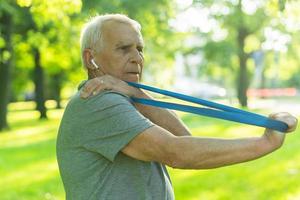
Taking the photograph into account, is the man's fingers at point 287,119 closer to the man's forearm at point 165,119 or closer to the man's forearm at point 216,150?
the man's forearm at point 216,150

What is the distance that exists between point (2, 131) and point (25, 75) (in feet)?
69.4

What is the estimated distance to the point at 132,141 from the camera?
2078 mm

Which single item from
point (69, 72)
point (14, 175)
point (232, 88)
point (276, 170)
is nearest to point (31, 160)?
point (14, 175)

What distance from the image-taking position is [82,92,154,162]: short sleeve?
207 cm

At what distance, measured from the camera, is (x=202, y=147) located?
6.66 feet

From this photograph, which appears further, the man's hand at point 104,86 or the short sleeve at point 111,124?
the man's hand at point 104,86

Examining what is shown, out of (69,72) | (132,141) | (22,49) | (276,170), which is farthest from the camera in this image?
(69,72)

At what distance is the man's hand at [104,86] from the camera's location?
7.25 ft

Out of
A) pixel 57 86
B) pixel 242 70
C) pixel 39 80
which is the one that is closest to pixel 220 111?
pixel 39 80

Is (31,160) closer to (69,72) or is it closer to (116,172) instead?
(116,172)

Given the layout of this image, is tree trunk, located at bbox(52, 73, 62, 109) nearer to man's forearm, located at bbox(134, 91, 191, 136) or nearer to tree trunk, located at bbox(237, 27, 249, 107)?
tree trunk, located at bbox(237, 27, 249, 107)

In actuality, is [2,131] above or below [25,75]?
above

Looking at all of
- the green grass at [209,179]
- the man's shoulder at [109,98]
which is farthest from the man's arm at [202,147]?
the green grass at [209,179]

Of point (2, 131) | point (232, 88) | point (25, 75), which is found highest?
point (2, 131)
